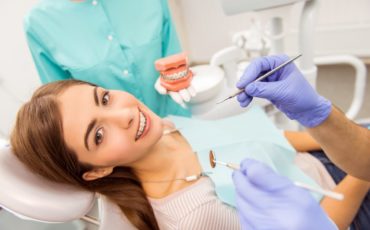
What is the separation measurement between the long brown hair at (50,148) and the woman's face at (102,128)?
0.08 feet

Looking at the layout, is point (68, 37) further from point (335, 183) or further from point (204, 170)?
point (335, 183)

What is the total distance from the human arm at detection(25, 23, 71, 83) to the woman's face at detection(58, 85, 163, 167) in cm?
40

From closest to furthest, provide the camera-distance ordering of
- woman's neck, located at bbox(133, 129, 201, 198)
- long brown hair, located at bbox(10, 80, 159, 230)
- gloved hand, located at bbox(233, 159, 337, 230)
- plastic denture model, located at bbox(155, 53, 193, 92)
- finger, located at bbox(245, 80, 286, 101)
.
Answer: gloved hand, located at bbox(233, 159, 337, 230) → finger, located at bbox(245, 80, 286, 101) → long brown hair, located at bbox(10, 80, 159, 230) → woman's neck, located at bbox(133, 129, 201, 198) → plastic denture model, located at bbox(155, 53, 193, 92)

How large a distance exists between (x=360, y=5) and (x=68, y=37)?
155 cm

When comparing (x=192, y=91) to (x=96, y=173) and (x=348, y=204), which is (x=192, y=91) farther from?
(x=348, y=204)

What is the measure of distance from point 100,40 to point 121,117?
528 mm

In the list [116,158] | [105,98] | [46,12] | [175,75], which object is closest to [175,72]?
[175,75]

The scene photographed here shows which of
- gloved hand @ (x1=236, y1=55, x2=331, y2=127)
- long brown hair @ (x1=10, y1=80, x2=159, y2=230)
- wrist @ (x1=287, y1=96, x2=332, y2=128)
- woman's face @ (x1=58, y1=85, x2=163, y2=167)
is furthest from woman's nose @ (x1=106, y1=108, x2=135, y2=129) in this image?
wrist @ (x1=287, y1=96, x2=332, y2=128)

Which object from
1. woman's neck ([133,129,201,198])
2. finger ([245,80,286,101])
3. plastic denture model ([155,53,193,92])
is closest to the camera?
finger ([245,80,286,101])

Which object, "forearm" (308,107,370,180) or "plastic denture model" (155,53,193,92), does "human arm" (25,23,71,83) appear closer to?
"plastic denture model" (155,53,193,92)

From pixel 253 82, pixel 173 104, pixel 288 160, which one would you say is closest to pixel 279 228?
pixel 253 82

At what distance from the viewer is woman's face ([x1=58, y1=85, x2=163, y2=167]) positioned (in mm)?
847

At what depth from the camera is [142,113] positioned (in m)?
0.94

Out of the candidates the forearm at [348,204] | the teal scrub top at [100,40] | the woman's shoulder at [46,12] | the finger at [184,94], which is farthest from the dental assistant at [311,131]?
the woman's shoulder at [46,12]
